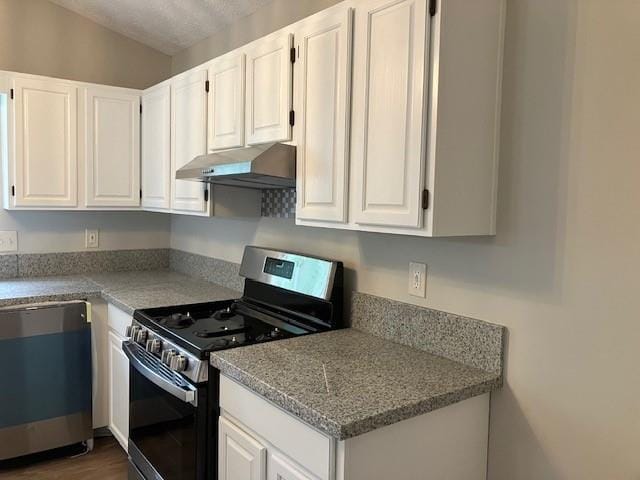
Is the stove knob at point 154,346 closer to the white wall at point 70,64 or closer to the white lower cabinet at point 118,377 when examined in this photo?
the white lower cabinet at point 118,377

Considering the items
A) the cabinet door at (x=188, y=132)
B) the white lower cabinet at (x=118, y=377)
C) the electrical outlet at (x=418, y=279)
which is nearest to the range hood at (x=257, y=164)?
the cabinet door at (x=188, y=132)

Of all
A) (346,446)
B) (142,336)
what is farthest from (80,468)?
(346,446)

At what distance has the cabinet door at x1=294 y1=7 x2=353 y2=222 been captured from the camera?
169cm

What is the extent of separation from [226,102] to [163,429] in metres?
1.42

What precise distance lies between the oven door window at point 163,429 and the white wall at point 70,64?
4.54 feet

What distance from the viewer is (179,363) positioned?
1793 millimetres

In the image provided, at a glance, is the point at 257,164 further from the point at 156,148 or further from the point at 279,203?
the point at 156,148

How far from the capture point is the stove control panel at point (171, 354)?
5.62 ft

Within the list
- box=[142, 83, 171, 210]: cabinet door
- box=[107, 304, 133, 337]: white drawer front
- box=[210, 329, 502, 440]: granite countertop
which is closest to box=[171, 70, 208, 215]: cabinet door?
box=[142, 83, 171, 210]: cabinet door

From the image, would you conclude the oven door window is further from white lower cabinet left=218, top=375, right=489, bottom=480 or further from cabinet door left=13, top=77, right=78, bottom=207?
cabinet door left=13, top=77, right=78, bottom=207

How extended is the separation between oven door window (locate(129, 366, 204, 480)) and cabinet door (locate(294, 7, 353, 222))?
0.81m

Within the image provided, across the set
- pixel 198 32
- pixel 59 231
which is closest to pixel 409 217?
pixel 198 32

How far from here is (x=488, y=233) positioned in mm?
1564

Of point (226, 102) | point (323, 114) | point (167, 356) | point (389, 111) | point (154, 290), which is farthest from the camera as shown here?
point (154, 290)
